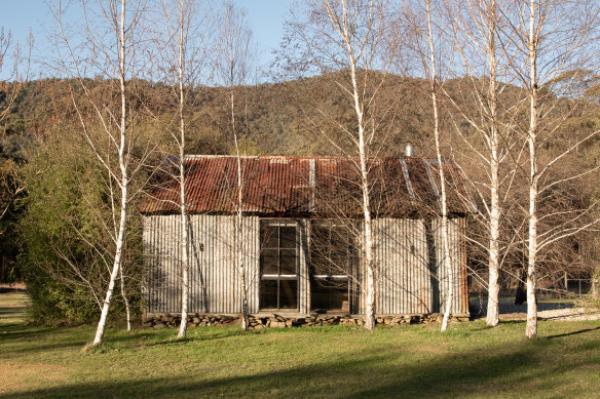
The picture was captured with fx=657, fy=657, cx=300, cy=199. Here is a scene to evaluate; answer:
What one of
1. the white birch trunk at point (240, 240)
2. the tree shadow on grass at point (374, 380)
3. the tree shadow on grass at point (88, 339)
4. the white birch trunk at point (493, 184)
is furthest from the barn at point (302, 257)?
the tree shadow on grass at point (374, 380)

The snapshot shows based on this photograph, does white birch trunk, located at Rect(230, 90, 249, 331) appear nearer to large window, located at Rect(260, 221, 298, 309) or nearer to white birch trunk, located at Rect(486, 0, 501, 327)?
large window, located at Rect(260, 221, 298, 309)

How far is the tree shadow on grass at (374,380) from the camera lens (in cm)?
957


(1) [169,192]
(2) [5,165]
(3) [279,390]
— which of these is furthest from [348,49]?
(2) [5,165]

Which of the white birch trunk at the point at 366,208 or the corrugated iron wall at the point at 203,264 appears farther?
the corrugated iron wall at the point at 203,264

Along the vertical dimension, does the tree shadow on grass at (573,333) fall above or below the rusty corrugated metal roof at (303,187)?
below

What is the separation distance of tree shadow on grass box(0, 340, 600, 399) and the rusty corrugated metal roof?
20.6 ft

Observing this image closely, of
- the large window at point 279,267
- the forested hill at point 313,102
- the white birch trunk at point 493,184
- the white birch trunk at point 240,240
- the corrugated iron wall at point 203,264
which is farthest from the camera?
the large window at point 279,267

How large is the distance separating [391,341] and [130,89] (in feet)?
27.3

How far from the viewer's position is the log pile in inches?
731

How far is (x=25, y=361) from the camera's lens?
13.8 meters

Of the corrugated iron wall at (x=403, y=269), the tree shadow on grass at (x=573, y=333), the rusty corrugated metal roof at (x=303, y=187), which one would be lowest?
the tree shadow on grass at (x=573, y=333)

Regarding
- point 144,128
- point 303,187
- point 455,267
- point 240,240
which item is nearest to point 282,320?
point 240,240

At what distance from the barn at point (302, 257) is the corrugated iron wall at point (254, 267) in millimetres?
29

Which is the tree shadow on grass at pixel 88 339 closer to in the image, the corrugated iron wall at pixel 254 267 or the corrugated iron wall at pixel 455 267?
the corrugated iron wall at pixel 254 267
